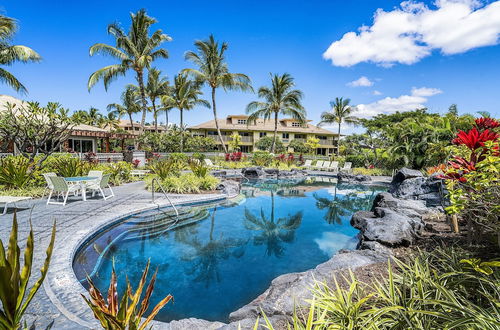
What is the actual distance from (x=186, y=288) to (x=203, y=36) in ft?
80.4

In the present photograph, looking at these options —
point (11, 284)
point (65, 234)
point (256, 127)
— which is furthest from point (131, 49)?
point (256, 127)

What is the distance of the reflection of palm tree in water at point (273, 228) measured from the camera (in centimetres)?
633

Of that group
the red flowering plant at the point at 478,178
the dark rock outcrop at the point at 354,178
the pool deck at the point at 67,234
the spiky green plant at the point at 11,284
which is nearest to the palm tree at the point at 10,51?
the pool deck at the point at 67,234

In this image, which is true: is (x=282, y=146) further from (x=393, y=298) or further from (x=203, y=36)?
(x=393, y=298)

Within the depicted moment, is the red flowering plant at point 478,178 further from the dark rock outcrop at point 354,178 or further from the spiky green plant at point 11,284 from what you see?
the dark rock outcrop at point 354,178

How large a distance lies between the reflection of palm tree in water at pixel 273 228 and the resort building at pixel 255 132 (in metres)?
32.0

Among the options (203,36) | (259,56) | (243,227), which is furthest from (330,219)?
(203,36)

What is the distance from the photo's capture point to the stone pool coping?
275 centimetres

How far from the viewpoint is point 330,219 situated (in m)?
8.83

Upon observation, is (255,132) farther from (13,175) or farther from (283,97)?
(13,175)

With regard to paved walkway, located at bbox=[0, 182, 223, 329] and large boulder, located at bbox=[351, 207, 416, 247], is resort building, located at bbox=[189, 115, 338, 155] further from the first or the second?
large boulder, located at bbox=[351, 207, 416, 247]

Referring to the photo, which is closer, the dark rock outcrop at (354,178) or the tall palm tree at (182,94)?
the dark rock outcrop at (354,178)

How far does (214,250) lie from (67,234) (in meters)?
3.02

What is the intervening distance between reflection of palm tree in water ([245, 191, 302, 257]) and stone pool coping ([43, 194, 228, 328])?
360cm
